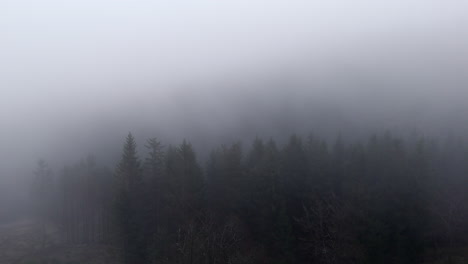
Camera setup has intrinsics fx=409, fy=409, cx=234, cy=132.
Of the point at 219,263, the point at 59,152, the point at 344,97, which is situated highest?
the point at 344,97

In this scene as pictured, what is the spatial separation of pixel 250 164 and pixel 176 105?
13019 cm

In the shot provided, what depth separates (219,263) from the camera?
781 inches

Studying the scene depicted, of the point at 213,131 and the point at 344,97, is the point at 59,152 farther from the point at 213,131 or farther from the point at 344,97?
the point at 344,97

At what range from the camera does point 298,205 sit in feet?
113

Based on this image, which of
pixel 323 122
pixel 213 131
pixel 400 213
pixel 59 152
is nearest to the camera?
pixel 400 213

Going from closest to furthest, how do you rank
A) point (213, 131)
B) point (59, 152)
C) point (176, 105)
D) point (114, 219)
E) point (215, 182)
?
point (114, 219) → point (215, 182) → point (59, 152) → point (213, 131) → point (176, 105)

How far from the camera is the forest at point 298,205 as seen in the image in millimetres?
28328

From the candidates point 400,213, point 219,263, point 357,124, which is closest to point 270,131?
point 357,124

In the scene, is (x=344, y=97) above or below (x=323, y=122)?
above

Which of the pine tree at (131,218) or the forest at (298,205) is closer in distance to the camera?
the forest at (298,205)

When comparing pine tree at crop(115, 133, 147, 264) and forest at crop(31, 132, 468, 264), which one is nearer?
forest at crop(31, 132, 468, 264)

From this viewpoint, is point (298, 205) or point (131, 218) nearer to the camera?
point (131, 218)

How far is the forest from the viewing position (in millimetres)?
28328

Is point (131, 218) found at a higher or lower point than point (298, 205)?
higher
